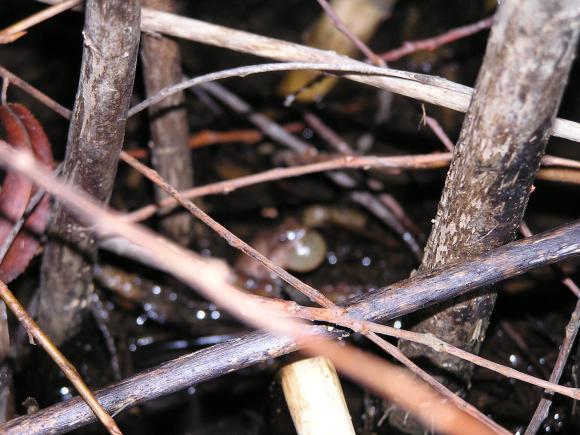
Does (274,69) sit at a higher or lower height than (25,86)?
lower

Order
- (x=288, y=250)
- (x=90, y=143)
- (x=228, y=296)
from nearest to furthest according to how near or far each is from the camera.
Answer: (x=228, y=296), (x=90, y=143), (x=288, y=250)

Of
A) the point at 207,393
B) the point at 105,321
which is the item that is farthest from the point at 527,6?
the point at 105,321

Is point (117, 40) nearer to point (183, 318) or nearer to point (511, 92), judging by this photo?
point (511, 92)

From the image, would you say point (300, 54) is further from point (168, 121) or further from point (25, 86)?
point (25, 86)

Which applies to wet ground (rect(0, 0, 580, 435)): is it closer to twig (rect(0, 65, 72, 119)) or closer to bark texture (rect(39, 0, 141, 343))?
bark texture (rect(39, 0, 141, 343))

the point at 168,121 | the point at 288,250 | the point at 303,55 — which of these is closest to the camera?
the point at 303,55

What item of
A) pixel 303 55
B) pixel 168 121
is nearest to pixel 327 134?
pixel 168 121

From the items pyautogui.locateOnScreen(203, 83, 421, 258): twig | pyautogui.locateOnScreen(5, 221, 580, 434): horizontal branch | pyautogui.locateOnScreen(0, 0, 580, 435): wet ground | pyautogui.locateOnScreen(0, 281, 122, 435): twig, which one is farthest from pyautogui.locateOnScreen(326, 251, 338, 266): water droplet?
pyautogui.locateOnScreen(0, 281, 122, 435): twig
